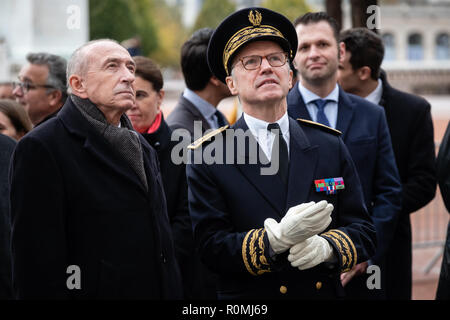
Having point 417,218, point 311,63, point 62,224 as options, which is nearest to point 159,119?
point 311,63

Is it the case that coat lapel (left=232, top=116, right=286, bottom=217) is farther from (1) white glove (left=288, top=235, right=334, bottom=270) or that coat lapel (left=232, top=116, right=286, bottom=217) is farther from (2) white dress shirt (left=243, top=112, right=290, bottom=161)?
(1) white glove (left=288, top=235, right=334, bottom=270)

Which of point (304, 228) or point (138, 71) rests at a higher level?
point (138, 71)

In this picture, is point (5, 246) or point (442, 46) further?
point (442, 46)

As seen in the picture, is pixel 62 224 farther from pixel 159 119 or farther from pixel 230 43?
pixel 159 119

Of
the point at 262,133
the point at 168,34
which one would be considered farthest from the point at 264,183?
the point at 168,34

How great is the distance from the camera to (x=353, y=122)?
3941 mm

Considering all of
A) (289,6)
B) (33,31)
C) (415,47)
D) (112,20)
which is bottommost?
(33,31)

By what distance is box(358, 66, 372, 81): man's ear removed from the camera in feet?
15.2

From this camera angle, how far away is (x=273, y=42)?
10.2 ft

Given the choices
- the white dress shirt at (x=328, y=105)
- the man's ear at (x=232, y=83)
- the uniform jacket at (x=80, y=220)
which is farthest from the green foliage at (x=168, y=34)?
the uniform jacket at (x=80, y=220)

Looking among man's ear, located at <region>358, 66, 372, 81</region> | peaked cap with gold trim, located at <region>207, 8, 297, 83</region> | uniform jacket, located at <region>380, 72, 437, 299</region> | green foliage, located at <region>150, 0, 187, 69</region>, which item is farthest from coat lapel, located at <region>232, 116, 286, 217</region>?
green foliage, located at <region>150, 0, 187, 69</region>

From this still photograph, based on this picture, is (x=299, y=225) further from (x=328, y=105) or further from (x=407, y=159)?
(x=407, y=159)

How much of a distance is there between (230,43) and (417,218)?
20.4 feet

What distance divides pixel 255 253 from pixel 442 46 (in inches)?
2777
